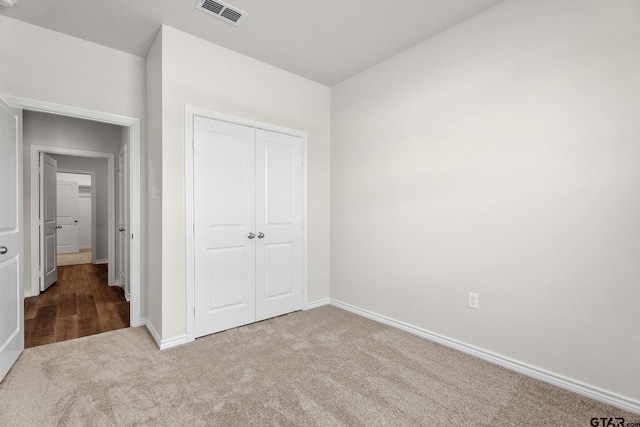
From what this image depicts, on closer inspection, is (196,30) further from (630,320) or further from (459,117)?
(630,320)

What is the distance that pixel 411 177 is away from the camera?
2.87 metres

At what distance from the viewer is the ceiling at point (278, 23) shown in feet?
7.50

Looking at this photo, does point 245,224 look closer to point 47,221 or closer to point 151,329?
point 151,329

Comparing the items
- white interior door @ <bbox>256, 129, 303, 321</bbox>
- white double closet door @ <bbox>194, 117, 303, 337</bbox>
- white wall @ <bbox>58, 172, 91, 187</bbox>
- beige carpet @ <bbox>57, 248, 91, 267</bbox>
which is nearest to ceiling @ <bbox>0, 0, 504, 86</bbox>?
white double closet door @ <bbox>194, 117, 303, 337</bbox>

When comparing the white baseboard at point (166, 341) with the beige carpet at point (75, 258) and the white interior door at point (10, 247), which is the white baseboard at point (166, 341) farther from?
the beige carpet at point (75, 258)

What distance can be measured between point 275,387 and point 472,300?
5.49 feet

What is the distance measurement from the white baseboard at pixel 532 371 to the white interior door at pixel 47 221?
4.82m

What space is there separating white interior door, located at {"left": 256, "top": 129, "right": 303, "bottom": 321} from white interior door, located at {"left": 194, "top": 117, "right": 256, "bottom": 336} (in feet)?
0.32

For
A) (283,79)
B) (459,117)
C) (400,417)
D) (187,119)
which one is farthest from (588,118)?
(187,119)

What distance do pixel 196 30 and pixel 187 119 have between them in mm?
766

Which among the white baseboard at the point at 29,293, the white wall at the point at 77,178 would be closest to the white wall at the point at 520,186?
the white baseboard at the point at 29,293

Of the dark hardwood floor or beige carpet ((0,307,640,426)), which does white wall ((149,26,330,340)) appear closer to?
beige carpet ((0,307,640,426))

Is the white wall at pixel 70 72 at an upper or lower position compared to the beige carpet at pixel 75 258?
upper

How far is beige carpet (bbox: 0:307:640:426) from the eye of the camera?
5.53 feet
